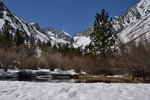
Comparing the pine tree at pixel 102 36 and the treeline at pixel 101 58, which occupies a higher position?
the pine tree at pixel 102 36

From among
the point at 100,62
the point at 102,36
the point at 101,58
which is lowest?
the point at 100,62

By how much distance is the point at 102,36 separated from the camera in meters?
40.8

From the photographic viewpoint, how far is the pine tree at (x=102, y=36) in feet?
132

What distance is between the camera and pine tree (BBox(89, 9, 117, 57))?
40.3 metres

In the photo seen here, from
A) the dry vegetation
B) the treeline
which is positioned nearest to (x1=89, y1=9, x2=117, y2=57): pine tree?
the treeline

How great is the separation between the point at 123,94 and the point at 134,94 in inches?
16.0

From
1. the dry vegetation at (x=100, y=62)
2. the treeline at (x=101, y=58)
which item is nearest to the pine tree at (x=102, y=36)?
the treeline at (x=101, y=58)

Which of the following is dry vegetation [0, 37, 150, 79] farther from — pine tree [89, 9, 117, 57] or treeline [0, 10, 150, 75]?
pine tree [89, 9, 117, 57]

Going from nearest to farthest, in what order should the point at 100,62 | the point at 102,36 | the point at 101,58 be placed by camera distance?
the point at 100,62, the point at 101,58, the point at 102,36

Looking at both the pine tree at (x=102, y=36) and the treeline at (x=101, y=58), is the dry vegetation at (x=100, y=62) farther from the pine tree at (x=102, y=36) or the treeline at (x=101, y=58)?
the pine tree at (x=102, y=36)

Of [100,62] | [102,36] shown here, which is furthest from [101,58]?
[102,36]

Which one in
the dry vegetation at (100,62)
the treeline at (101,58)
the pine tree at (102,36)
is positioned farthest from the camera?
the pine tree at (102,36)

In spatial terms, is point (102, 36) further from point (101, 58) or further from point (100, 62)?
point (100, 62)

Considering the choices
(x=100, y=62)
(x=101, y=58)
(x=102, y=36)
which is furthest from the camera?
(x=102, y=36)
